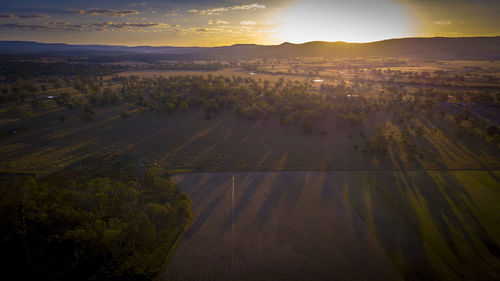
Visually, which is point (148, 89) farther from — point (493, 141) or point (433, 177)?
point (493, 141)

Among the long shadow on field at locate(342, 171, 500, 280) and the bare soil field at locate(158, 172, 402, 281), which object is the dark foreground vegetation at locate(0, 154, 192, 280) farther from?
the long shadow on field at locate(342, 171, 500, 280)

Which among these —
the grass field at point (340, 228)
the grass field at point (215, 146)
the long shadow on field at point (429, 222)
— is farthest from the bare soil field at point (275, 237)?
the grass field at point (215, 146)

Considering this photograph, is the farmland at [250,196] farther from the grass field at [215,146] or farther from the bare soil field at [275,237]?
the grass field at [215,146]

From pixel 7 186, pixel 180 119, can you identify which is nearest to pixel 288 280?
pixel 7 186

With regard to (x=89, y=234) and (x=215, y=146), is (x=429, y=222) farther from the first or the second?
(x=215, y=146)

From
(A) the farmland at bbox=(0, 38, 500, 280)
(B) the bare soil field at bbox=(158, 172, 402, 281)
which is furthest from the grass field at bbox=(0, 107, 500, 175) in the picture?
(B) the bare soil field at bbox=(158, 172, 402, 281)

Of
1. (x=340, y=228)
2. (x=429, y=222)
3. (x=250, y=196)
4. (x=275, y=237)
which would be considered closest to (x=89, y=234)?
(x=275, y=237)
